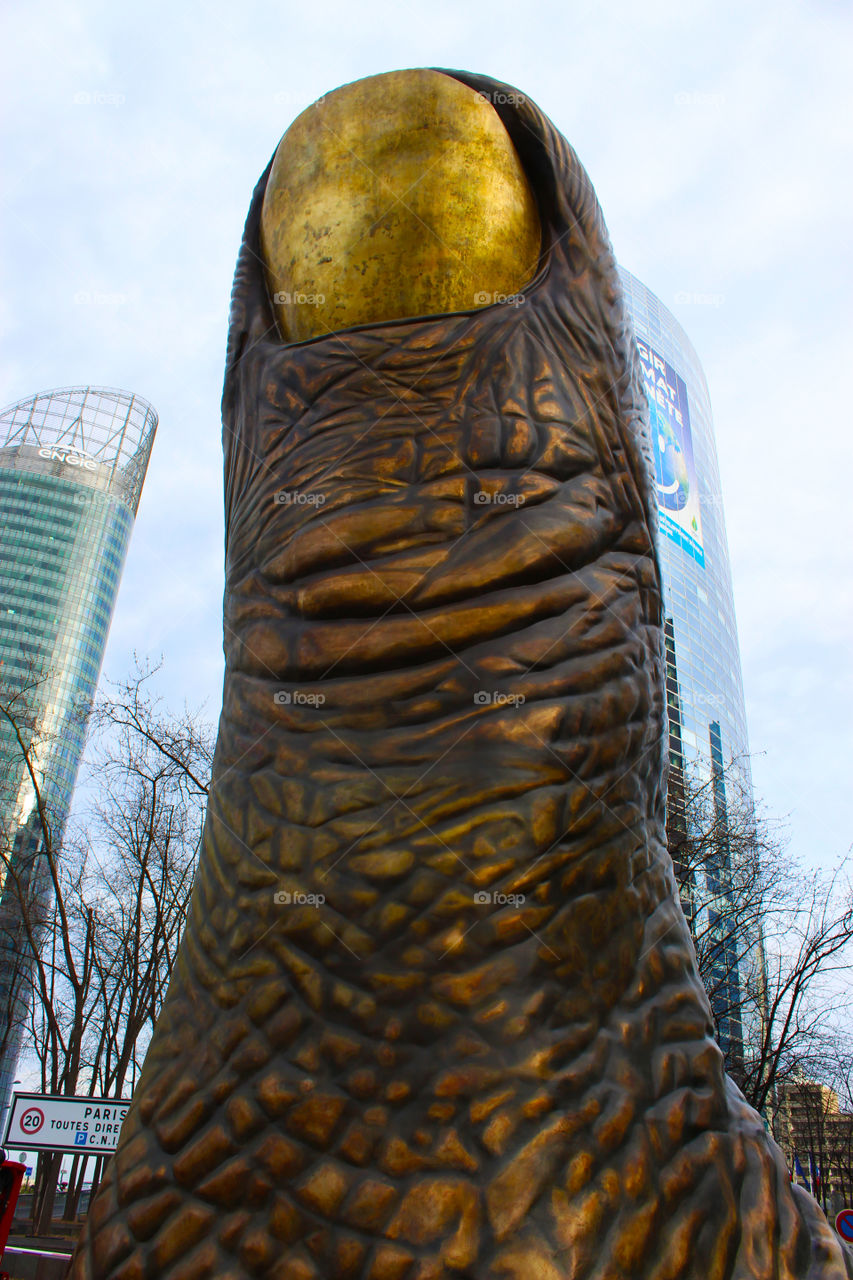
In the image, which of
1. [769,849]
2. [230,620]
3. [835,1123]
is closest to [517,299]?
[230,620]

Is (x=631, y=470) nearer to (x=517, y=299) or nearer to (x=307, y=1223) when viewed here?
(x=517, y=299)

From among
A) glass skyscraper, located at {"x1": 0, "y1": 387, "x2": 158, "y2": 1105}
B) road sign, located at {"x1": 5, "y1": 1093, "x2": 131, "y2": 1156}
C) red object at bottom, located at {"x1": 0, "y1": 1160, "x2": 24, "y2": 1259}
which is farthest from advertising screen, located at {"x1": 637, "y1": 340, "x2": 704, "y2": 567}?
red object at bottom, located at {"x1": 0, "y1": 1160, "x2": 24, "y2": 1259}

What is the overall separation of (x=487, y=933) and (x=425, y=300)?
83cm

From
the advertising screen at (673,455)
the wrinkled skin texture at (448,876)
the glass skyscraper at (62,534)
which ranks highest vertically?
the advertising screen at (673,455)

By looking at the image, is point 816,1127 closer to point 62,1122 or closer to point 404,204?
point 62,1122

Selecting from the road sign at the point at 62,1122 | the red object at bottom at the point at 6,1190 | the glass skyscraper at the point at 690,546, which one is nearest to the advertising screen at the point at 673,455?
the glass skyscraper at the point at 690,546

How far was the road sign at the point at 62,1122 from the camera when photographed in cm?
879

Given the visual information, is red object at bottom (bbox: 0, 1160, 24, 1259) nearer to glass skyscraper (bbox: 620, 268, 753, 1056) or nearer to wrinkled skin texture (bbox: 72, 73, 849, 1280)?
wrinkled skin texture (bbox: 72, 73, 849, 1280)

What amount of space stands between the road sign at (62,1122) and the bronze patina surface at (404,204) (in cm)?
920

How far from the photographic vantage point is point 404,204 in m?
1.25

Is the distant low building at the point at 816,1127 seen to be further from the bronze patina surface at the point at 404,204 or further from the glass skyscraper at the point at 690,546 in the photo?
the bronze patina surface at the point at 404,204

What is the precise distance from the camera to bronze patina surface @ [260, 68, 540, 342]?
4.11ft

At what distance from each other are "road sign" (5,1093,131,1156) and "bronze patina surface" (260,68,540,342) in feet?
30.2

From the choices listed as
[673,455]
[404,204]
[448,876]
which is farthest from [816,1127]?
[673,455]
